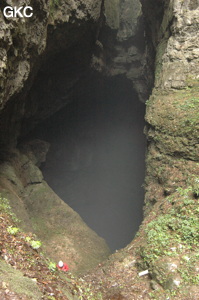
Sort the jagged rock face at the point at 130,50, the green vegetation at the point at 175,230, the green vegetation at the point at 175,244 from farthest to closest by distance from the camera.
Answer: the jagged rock face at the point at 130,50 → the green vegetation at the point at 175,230 → the green vegetation at the point at 175,244

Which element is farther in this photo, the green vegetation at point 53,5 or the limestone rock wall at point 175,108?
the green vegetation at point 53,5

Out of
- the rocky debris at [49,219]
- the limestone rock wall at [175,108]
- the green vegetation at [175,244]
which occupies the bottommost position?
the rocky debris at [49,219]

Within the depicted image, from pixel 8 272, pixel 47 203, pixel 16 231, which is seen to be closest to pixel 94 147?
pixel 47 203

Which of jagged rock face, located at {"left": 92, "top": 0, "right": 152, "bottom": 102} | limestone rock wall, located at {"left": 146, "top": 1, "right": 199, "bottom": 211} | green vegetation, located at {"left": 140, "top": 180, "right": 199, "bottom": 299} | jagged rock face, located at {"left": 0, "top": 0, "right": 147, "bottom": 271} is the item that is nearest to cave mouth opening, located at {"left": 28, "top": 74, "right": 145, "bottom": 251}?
jagged rock face, located at {"left": 92, "top": 0, "right": 152, "bottom": 102}

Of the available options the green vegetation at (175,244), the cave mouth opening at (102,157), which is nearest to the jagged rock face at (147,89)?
the green vegetation at (175,244)

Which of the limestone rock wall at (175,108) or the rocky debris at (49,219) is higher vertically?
the limestone rock wall at (175,108)

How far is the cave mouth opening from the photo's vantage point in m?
23.1

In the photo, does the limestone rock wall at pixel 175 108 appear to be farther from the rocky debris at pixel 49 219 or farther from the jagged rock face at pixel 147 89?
the rocky debris at pixel 49 219

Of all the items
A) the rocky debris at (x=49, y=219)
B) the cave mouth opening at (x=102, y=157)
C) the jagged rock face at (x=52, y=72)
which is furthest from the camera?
the cave mouth opening at (x=102, y=157)

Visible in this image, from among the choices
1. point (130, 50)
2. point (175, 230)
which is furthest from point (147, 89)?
point (175, 230)

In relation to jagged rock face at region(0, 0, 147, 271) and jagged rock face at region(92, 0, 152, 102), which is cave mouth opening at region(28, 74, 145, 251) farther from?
jagged rock face at region(0, 0, 147, 271)

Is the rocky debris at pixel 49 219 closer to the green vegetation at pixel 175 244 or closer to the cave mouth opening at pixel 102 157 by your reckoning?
the green vegetation at pixel 175 244

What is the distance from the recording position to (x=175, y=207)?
28.7 ft

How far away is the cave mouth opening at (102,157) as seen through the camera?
23109 millimetres
